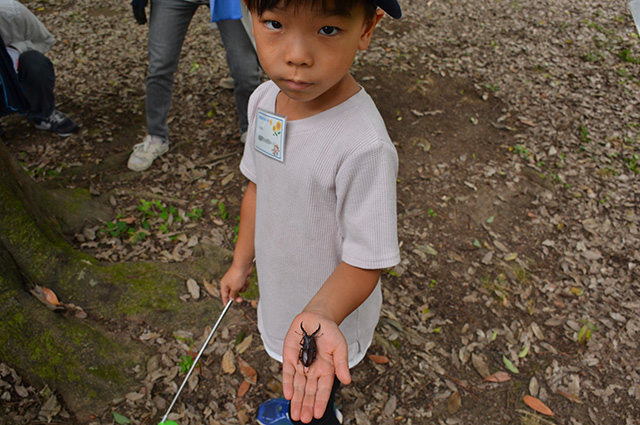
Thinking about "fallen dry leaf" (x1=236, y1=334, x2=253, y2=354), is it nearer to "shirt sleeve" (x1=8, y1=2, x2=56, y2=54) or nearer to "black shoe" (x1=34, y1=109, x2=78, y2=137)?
"black shoe" (x1=34, y1=109, x2=78, y2=137)

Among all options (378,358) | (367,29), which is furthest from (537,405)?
(367,29)

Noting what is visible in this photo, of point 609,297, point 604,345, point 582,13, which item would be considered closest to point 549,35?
point 582,13

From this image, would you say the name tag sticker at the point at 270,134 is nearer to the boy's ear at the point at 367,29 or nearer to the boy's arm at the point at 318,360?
the boy's ear at the point at 367,29

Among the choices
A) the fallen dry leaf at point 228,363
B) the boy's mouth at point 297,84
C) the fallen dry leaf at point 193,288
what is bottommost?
the fallen dry leaf at point 228,363

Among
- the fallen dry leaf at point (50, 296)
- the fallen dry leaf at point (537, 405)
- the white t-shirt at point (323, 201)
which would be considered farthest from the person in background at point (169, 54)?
the fallen dry leaf at point (537, 405)

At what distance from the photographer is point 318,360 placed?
4.07 feet

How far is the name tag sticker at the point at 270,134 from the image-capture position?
1.48 m

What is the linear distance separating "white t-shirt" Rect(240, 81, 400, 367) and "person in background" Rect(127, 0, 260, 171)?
2207 millimetres

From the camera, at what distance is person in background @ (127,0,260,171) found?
3566mm

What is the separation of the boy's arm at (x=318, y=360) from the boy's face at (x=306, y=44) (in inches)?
24.2

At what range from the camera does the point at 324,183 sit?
1.43m

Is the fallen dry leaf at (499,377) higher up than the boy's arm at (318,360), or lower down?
lower down

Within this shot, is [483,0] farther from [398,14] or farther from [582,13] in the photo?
[398,14]

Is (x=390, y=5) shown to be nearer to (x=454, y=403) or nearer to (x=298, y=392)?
(x=298, y=392)
